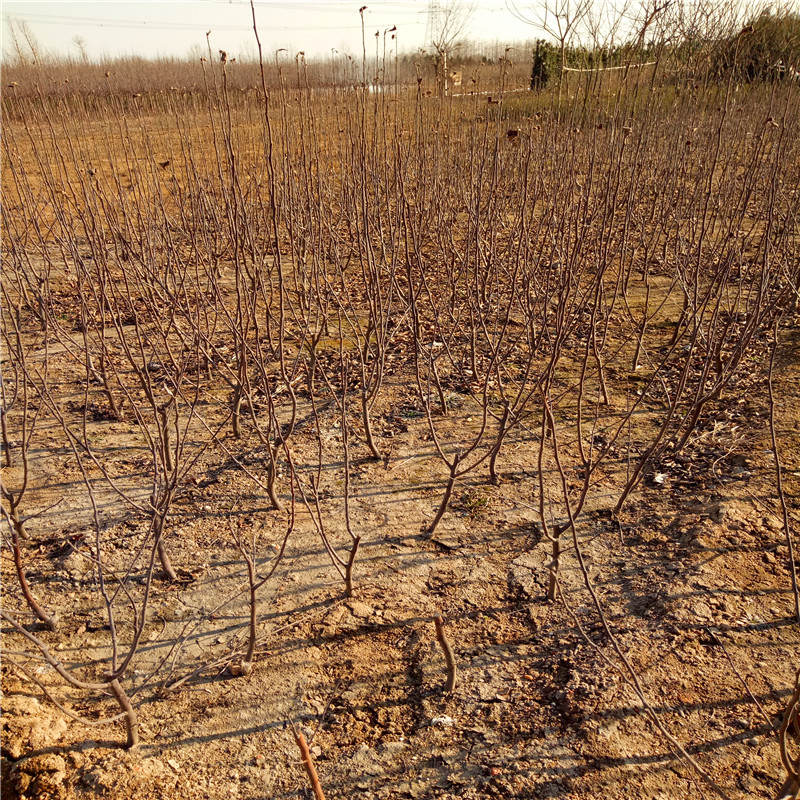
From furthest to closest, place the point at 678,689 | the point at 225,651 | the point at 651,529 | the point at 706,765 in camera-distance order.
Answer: the point at 651,529, the point at 225,651, the point at 678,689, the point at 706,765

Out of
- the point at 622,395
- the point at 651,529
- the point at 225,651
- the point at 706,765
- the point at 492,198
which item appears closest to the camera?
the point at 706,765

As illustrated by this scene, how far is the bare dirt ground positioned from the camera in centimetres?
161

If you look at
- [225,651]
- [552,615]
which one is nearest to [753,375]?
[552,615]

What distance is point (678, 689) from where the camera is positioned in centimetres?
179

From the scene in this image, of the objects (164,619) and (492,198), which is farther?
(492,198)

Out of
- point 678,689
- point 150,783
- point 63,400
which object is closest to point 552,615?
point 678,689

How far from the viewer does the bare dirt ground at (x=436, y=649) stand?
1611 mm

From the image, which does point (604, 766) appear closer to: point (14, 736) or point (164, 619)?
point (164, 619)

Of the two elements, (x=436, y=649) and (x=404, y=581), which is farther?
(x=404, y=581)

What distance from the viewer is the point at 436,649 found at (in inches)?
78.0

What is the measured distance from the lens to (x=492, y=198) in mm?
2971

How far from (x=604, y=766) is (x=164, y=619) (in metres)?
1.46

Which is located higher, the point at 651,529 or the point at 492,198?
the point at 492,198

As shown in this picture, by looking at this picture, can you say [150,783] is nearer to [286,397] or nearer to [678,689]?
[678,689]
